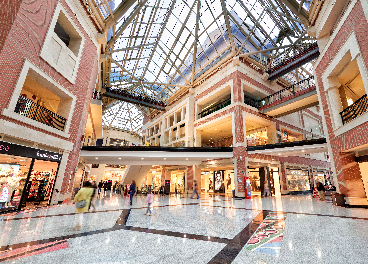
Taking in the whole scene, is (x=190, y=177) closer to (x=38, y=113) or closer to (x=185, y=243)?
(x=38, y=113)

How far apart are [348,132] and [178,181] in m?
20.4

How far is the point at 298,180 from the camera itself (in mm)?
22453

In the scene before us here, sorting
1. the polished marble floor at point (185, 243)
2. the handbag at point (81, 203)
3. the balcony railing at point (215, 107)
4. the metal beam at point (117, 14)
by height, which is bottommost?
the polished marble floor at point (185, 243)

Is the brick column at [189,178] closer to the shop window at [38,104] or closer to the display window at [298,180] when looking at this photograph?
the display window at [298,180]

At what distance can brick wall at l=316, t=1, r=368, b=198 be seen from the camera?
25.5 ft

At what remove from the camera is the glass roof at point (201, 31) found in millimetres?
17734

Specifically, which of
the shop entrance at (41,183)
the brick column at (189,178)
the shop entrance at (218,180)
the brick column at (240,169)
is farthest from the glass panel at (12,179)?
the shop entrance at (218,180)

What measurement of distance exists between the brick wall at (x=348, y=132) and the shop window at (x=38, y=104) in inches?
610

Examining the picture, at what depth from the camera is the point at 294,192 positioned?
21.1 m

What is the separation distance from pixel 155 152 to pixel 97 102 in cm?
735

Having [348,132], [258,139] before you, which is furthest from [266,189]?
[348,132]

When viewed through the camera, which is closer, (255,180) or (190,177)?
(255,180)

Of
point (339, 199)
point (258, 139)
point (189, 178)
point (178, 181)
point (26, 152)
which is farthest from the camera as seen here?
point (178, 181)

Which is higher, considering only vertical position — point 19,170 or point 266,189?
point 19,170
